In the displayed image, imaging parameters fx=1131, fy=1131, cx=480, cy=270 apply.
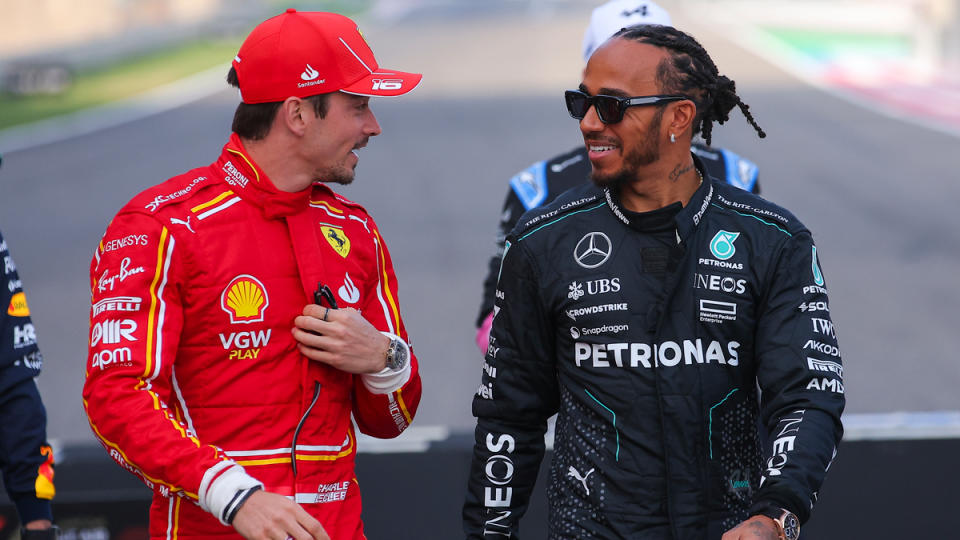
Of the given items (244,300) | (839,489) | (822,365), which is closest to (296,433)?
(244,300)

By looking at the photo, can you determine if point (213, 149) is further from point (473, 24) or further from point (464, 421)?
point (473, 24)

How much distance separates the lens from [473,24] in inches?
1757

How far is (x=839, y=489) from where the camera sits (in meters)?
5.02

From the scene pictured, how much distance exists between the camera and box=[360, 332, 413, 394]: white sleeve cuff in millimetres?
3055

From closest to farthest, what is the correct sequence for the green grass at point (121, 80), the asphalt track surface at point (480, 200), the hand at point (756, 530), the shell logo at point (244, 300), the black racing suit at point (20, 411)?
1. the hand at point (756, 530)
2. the shell logo at point (244, 300)
3. the black racing suit at point (20, 411)
4. the asphalt track surface at point (480, 200)
5. the green grass at point (121, 80)

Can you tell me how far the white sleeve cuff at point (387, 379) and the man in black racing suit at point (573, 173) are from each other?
1277 mm

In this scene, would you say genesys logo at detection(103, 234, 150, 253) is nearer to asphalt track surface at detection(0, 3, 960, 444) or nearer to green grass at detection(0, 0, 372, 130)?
→ asphalt track surface at detection(0, 3, 960, 444)

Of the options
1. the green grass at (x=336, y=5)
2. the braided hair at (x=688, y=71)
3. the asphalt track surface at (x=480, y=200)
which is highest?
the green grass at (x=336, y=5)

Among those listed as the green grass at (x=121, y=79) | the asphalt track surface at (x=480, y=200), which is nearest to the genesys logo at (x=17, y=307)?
the asphalt track surface at (x=480, y=200)

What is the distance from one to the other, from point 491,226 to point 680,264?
12962 millimetres

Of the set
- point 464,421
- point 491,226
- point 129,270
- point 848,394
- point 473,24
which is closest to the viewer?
point 129,270

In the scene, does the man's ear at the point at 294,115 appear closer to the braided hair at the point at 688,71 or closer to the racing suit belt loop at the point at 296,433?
the racing suit belt loop at the point at 296,433

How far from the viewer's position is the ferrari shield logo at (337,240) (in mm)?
3086

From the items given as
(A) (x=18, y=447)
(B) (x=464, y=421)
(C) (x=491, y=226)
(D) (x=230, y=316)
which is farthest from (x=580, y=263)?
(C) (x=491, y=226)
